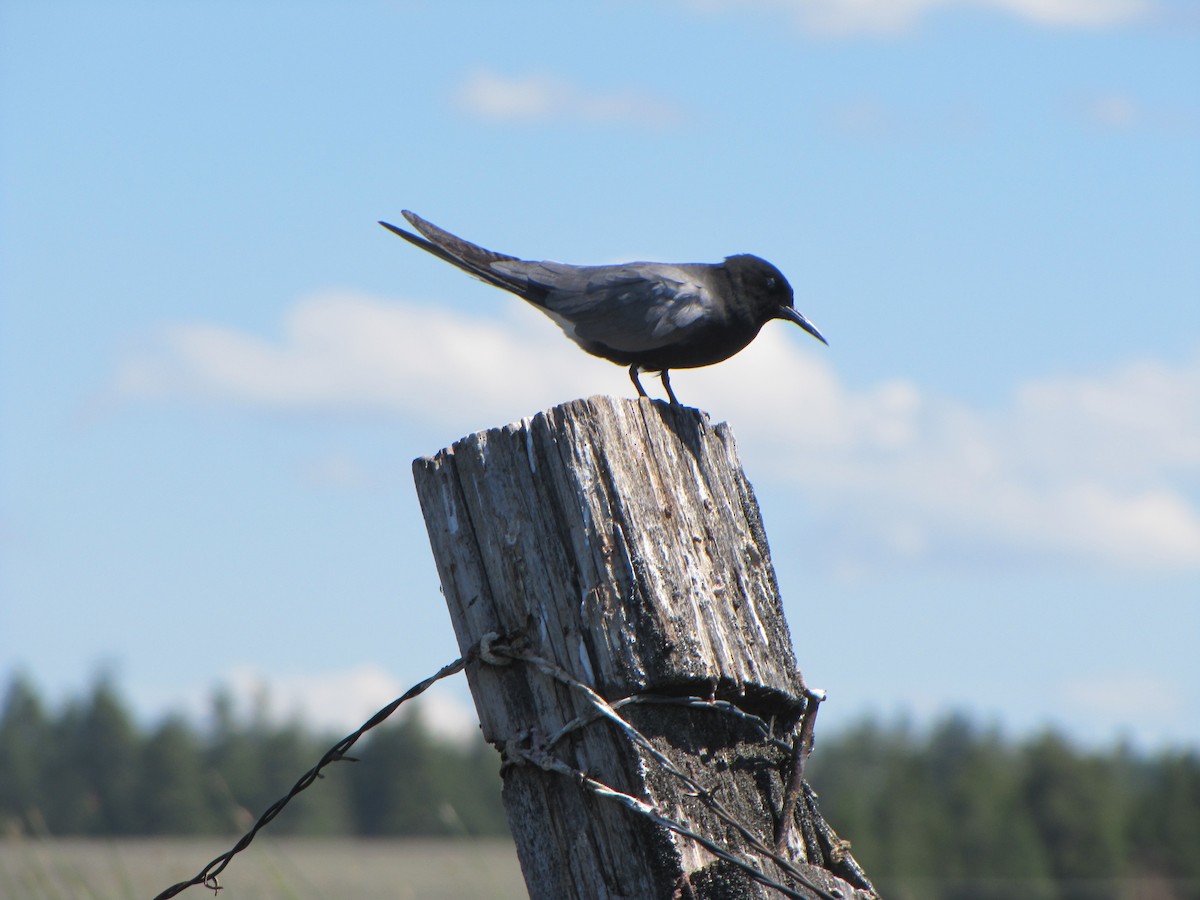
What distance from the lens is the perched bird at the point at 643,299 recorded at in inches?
194

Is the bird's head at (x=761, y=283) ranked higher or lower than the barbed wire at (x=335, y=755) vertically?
higher

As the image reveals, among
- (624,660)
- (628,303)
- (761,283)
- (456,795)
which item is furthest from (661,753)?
(456,795)

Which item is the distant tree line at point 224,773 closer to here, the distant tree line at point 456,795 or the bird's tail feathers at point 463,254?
the distant tree line at point 456,795

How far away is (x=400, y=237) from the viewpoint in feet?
16.8

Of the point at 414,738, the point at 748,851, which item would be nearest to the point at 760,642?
the point at 748,851

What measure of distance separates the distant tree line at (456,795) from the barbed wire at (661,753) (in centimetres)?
129

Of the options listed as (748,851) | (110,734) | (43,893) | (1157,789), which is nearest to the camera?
(748,851)

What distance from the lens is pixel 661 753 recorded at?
111 inches

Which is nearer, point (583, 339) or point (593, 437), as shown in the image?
point (593, 437)

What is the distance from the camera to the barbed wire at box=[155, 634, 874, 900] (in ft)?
8.96

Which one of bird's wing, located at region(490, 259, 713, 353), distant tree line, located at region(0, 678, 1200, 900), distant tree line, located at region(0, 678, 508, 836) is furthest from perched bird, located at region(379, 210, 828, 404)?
distant tree line, located at region(0, 678, 508, 836)

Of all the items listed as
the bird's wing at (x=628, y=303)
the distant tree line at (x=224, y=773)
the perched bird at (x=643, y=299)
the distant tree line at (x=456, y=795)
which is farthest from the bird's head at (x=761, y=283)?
the distant tree line at (x=224, y=773)

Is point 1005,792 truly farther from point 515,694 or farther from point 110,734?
point 110,734

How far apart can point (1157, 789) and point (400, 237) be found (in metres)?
21.9
